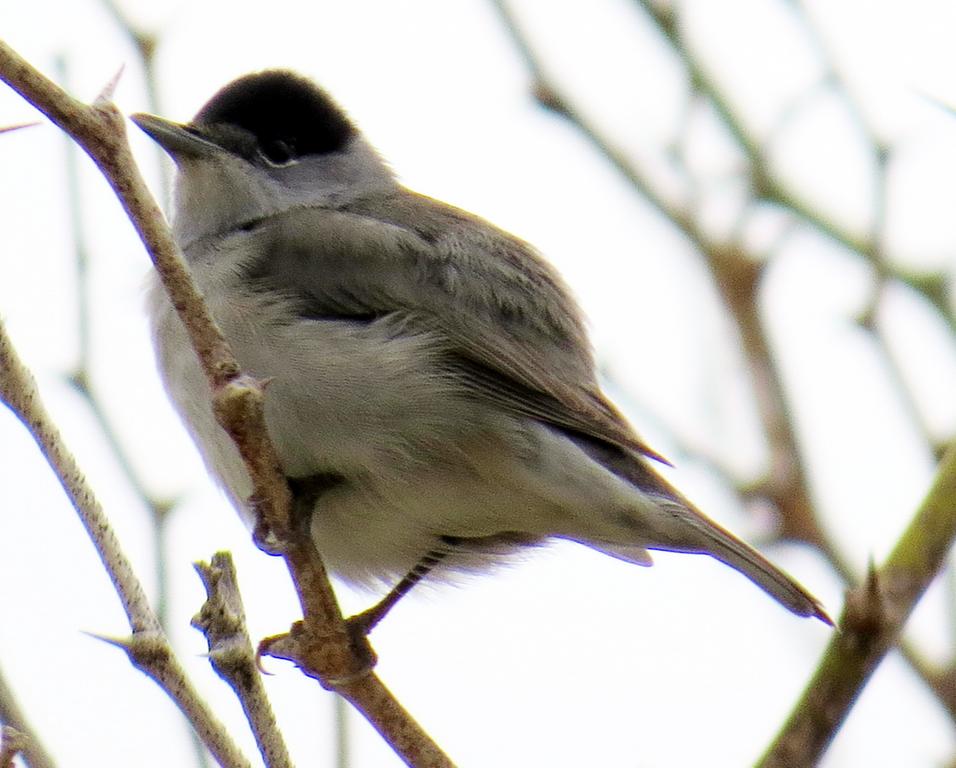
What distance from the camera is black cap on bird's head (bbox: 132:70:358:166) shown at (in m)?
4.92

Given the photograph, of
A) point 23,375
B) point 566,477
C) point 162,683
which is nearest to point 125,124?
point 23,375

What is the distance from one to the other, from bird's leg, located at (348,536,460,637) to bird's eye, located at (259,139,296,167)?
68.0 inches

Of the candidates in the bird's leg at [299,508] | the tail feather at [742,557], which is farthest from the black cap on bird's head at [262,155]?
the tail feather at [742,557]

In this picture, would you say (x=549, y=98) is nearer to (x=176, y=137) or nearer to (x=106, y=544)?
(x=176, y=137)

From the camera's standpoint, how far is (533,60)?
488 centimetres

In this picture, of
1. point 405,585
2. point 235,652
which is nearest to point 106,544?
point 235,652

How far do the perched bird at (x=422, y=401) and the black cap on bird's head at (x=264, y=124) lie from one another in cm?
26

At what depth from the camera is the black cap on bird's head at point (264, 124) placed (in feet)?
16.1

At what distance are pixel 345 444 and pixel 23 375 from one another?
4.58 ft

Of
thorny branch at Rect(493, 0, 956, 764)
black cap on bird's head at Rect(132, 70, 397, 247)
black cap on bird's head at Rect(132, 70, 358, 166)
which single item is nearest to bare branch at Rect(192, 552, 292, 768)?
thorny branch at Rect(493, 0, 956, 764)

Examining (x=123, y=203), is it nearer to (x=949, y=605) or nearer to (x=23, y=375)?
(x=23, y=375)

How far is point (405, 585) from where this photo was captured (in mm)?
4316

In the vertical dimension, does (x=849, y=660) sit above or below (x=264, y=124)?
below

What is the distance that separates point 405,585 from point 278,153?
6.10 feet
